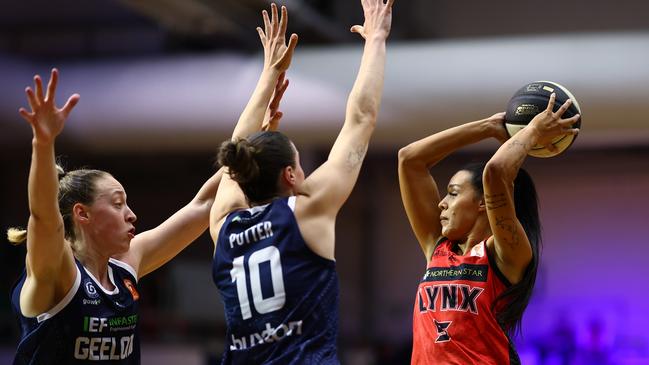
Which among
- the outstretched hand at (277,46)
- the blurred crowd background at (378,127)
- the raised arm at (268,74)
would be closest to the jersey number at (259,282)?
the raised arm at (268,74)

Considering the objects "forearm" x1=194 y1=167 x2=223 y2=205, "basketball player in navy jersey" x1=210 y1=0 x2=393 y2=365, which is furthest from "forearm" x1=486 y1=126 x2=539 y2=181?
"forearm" x1=194 y1=167 x2=223 y2=205

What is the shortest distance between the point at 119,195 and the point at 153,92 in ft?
18.4

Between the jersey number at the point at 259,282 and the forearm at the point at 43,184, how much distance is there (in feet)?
2.11

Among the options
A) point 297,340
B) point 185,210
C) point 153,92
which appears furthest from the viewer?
point 153,92

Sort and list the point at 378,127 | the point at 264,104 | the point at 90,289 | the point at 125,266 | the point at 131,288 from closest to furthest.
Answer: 1. the point at 264,104
2. the point at 90,289
3. the point at 131,288
4. the point at 125,266
5. the point at 378,127

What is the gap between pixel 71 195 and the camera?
3.80m

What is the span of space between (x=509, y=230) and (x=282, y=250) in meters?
1.03

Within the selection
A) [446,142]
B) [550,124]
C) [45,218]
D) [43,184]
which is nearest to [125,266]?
[45,218]

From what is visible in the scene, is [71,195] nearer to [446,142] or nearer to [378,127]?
[446,142]

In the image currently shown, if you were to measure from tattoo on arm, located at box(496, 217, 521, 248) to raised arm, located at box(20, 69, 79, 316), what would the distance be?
1.57 meters

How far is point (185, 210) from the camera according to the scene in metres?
4.20

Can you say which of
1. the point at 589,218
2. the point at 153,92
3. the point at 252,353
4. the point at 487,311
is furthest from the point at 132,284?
the point at 589,218

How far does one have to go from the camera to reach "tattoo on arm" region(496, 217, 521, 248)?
145 inches

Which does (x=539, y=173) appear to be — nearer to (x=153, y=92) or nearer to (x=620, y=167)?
(x=620, y=167)
